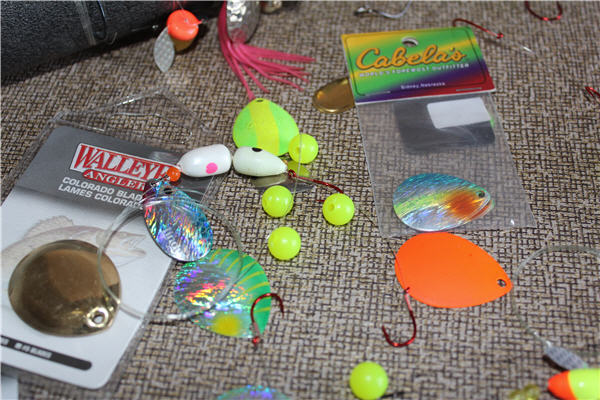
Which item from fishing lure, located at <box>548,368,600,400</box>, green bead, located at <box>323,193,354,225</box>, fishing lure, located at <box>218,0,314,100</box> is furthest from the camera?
fishing lure, located at <box>218,0,314,100</box>

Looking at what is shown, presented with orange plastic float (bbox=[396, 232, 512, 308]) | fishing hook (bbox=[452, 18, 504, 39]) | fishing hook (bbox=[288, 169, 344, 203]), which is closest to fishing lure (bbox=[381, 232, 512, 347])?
orange plastic float (bbox=[396, 232, 512, 308])

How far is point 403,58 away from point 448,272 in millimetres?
307

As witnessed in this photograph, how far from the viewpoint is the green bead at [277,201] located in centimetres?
62

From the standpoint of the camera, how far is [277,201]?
615 mm

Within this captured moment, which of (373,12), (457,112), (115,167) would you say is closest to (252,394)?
(115,167)

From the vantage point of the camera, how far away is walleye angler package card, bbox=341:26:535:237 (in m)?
0.65

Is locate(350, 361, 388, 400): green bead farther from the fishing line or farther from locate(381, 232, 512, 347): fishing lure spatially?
the fishing line

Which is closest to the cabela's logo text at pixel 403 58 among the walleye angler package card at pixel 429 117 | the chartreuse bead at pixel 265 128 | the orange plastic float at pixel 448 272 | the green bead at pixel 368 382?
the walleye angler package card at pixel 429 117

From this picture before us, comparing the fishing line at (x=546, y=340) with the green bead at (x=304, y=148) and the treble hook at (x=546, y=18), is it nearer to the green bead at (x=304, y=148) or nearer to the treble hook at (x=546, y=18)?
the green bead at (x=304, y=148)

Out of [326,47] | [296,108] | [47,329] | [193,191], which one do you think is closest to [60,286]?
[47,329]

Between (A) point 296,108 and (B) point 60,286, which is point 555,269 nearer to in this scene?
(A) point 296,108

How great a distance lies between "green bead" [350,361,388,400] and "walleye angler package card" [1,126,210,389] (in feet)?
0.70

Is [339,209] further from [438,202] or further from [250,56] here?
[250,56]

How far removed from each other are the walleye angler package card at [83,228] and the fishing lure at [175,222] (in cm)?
1
